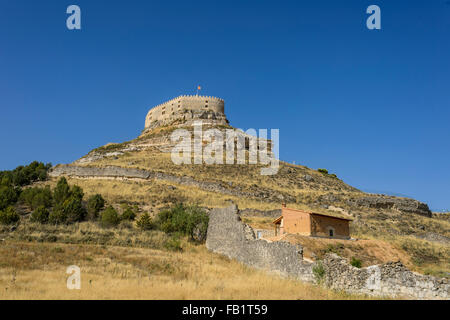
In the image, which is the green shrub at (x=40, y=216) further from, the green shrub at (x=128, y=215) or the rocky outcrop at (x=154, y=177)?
the rocky outcrop at (x=154, y=177)

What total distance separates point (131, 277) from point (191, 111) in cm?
8856

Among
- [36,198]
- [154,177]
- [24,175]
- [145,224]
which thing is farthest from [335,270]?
[24,175]

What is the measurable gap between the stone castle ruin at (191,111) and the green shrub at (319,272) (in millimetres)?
83858

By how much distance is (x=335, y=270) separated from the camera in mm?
11492

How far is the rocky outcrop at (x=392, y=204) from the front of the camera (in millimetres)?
49438

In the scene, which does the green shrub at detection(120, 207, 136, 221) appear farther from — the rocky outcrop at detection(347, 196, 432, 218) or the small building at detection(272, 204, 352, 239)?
the rocky outcrop at detection(347, 196, 432, 218)

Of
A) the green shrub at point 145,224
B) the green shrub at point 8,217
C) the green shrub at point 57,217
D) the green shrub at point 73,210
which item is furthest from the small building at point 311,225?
the green shrub at point 8,217

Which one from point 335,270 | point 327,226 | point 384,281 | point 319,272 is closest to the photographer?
point 384,281

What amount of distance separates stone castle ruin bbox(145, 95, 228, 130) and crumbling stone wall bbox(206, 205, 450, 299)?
252 ft

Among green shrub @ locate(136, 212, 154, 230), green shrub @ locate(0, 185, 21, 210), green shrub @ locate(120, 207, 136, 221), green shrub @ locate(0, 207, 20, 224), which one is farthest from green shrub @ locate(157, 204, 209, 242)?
green shrub @ locate(0, 185, 21, 210)

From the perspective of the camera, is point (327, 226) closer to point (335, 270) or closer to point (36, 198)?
point (335, 270)
